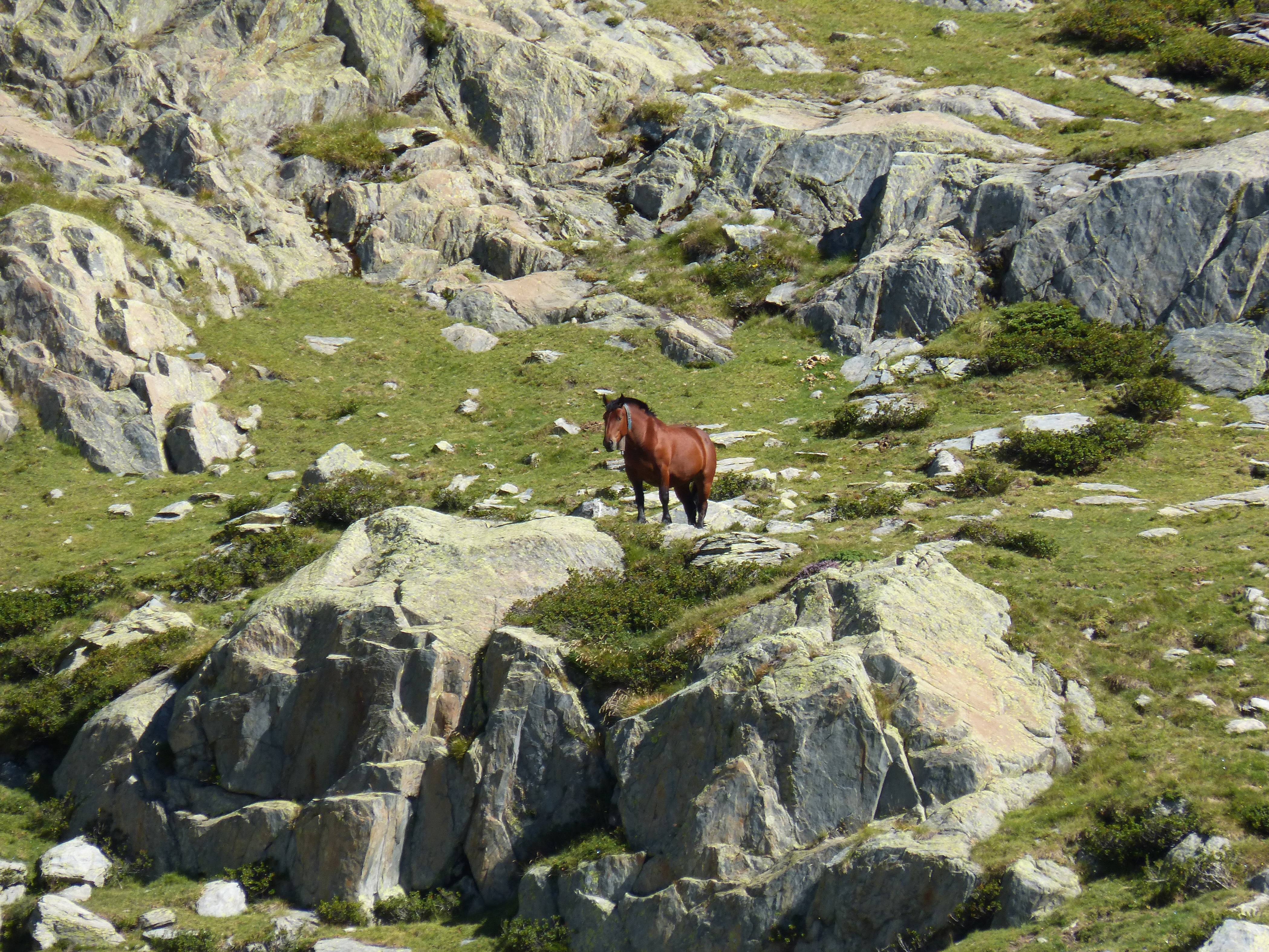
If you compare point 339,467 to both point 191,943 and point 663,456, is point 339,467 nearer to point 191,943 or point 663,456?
point 663,456

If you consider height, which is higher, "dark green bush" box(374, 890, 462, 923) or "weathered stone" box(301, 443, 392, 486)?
"weathered stone" box(301, 443, 392, 486)

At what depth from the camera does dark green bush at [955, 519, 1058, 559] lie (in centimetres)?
1731

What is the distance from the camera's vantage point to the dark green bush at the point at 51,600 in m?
20.8

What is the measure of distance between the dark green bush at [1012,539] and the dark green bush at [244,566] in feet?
48.3

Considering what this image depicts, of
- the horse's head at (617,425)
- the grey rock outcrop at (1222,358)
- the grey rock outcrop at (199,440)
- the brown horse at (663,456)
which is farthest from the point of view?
the grey rock outcrop at (199,440)

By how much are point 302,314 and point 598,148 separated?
62.9ft

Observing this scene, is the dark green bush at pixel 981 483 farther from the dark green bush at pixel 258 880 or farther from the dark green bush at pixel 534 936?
the dark green bush at pixel 258 880

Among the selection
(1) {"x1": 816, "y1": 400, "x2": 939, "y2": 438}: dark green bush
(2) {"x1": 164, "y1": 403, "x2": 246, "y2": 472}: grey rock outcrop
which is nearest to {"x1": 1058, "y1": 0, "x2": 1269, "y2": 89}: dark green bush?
(1) {"x1": 816, "y1": 400, "x2": 939, "y2": 438}: dark green bush

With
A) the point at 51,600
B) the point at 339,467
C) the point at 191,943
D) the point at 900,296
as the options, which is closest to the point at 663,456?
the point at 339,467

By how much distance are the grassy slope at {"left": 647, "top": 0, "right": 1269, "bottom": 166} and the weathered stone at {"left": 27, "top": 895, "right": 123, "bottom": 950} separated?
39.6m

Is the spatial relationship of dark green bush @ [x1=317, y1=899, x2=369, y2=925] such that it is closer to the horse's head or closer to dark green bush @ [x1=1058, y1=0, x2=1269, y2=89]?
the horse's head

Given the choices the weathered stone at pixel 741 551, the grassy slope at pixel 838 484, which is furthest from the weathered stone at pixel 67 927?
the weathered stone at pixel 741 551

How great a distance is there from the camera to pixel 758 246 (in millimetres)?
40375

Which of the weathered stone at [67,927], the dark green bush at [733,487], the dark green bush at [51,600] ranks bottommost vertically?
the weathered stone at [67,927]
